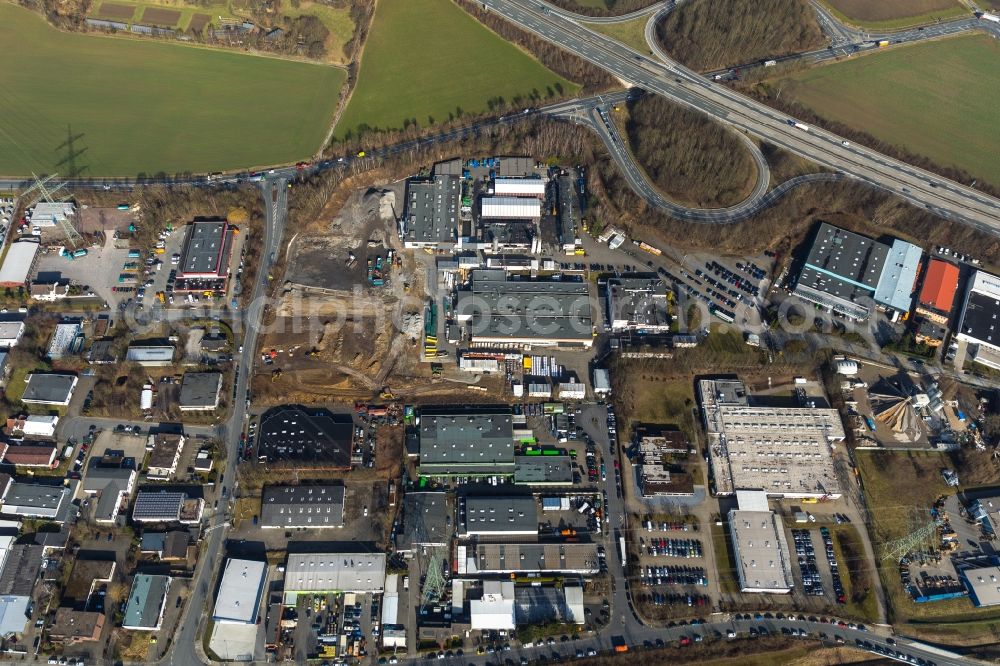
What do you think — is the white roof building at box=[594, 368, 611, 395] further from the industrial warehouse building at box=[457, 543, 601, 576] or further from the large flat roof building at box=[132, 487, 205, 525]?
the large flat roof building at box=[132, 487, 205, 525]

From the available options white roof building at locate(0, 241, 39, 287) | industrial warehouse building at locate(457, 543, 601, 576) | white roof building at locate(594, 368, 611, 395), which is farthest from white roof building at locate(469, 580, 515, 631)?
white roof building at locate(0, 241, 39, 287)

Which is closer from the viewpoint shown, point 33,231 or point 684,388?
point 684,388

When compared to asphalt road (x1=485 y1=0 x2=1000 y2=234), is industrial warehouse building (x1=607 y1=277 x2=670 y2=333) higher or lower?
lower

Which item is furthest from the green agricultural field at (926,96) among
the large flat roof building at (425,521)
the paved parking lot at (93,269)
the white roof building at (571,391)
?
the paved parking lot at (93,269)

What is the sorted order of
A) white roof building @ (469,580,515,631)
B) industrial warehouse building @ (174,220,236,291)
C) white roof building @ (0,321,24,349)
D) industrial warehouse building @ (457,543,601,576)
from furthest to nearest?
industrial warehouse building @ (174,220,236,291) → white roof building @ (0,321,24,349) → industrial warehouse building @ (457,543,601,576) → white roof building @ (469,580,515,631)

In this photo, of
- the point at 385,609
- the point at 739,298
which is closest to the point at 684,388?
the point at 739,298

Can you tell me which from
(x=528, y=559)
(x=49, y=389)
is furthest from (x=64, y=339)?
(x=528, y=559)

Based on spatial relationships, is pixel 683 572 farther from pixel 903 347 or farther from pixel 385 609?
pixel 903 347

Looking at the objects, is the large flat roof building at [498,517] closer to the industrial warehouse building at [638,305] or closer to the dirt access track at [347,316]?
the dirt access track at [347,316]
